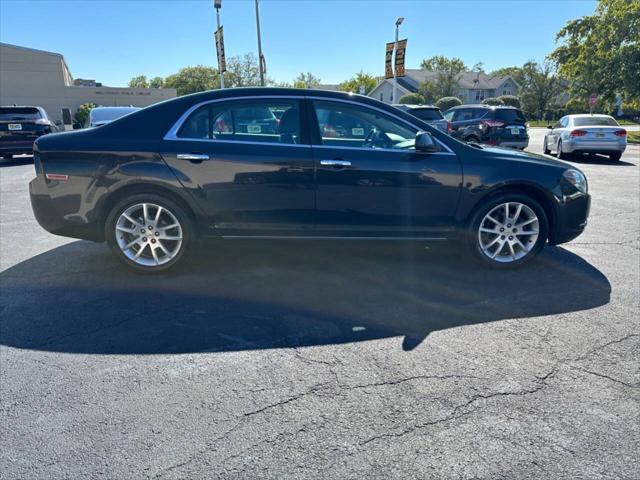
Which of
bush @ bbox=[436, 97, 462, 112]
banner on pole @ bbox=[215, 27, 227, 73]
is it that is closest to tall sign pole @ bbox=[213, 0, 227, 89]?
banner on pole @ bbox=[215, 27, 227, 73]

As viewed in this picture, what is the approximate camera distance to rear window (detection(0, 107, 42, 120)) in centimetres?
1363

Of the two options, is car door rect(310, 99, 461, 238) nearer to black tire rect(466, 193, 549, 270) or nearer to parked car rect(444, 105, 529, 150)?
black tire rect(466, 193, 549, 270)

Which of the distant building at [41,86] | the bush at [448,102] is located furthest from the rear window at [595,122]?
the distant building at [41,86]

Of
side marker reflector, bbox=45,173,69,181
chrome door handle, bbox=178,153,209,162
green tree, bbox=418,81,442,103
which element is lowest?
side marker reflector, bbox=45,173,69,181

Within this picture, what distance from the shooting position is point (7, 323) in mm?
3434

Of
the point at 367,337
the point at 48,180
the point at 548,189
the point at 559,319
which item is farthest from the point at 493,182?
the point at 48,180

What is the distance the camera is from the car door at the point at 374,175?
165 inches

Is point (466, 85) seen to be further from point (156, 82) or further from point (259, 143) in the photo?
point (259, 143)

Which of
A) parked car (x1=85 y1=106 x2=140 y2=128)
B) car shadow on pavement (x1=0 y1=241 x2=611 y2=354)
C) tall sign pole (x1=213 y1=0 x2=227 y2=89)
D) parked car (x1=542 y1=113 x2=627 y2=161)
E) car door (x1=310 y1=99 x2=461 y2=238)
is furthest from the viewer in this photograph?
tall sign pole (x1=213 y1=0 x2=227 y2=89)

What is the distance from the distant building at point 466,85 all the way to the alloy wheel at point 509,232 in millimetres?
64058

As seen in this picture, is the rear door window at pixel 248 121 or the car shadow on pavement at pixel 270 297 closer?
the car shadow on pavement at pixel 270 297

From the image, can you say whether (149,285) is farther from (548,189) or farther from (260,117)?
(548,189)

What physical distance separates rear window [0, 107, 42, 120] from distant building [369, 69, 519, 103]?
56908 mm

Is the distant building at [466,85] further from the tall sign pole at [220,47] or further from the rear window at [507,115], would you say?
the rear window at [507,115]
